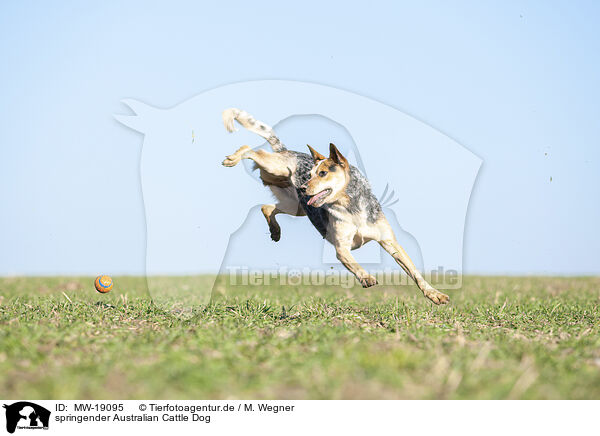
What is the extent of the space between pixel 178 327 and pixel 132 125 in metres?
2.60

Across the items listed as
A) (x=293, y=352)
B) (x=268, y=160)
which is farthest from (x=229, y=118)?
(x=293, y=352)

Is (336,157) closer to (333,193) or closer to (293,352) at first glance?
(333,193)

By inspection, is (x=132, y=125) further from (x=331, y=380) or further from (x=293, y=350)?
(x=331, y=380)

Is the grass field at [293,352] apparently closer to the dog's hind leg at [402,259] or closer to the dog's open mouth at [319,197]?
the dog's hind leg at [402,259]

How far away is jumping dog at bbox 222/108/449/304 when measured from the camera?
6926 mm

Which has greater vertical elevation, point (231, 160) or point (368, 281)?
point (231, 160)

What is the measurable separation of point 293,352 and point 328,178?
123 inches

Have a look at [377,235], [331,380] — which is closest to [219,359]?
[331,380]

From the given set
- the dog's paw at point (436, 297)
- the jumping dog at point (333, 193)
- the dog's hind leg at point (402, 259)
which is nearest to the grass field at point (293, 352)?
the dog's paw at point (436, 297)

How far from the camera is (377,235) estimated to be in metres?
7.49

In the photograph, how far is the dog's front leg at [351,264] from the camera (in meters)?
6.64

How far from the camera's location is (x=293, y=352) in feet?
14.1

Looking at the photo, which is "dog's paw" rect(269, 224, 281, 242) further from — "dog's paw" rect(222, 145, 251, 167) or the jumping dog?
"dog's paw" rect(222, 145, 251, 167)

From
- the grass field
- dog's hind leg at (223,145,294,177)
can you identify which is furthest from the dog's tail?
the grass field
